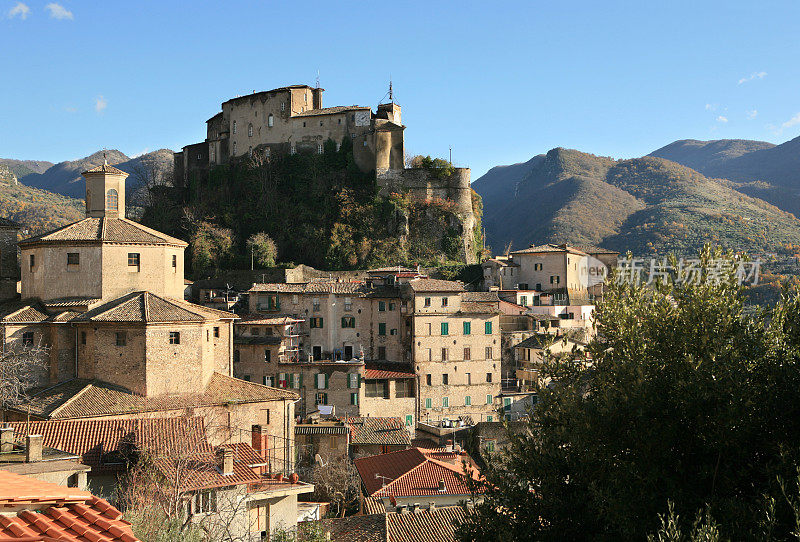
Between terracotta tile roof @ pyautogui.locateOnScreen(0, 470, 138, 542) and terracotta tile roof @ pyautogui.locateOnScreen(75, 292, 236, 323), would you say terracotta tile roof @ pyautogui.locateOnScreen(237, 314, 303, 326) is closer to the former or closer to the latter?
terracotta tile roof @ pyautogui.locateOnScreen(75, 292, 236, 323)

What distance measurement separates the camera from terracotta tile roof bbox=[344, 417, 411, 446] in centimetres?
4338

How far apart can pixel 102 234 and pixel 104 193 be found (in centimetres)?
330

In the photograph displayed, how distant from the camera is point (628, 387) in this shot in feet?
41.7

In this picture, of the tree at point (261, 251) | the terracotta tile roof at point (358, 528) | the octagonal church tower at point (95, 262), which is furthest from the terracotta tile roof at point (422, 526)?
the tree at point (261, 251)

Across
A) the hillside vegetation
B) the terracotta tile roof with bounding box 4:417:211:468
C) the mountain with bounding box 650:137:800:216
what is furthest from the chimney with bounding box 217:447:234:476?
the mountain with bounding box 650:137:800:216

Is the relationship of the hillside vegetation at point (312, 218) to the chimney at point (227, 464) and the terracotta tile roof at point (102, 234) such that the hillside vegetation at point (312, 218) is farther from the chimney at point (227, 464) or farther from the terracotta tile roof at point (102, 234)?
the chimney at point (227, 464)

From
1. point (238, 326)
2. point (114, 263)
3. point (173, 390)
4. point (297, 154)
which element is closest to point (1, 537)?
point (173, 390)

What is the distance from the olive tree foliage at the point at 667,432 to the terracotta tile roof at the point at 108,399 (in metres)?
21.3

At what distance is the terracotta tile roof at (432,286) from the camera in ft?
174

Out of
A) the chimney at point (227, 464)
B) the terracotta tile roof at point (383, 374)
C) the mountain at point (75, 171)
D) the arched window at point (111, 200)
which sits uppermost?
the mountain at point (75, 171)

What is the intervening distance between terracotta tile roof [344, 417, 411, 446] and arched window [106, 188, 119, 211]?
18.2m

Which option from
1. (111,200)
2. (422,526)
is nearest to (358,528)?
(422,526)

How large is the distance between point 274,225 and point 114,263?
36.9 m

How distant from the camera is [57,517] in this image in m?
7.84
